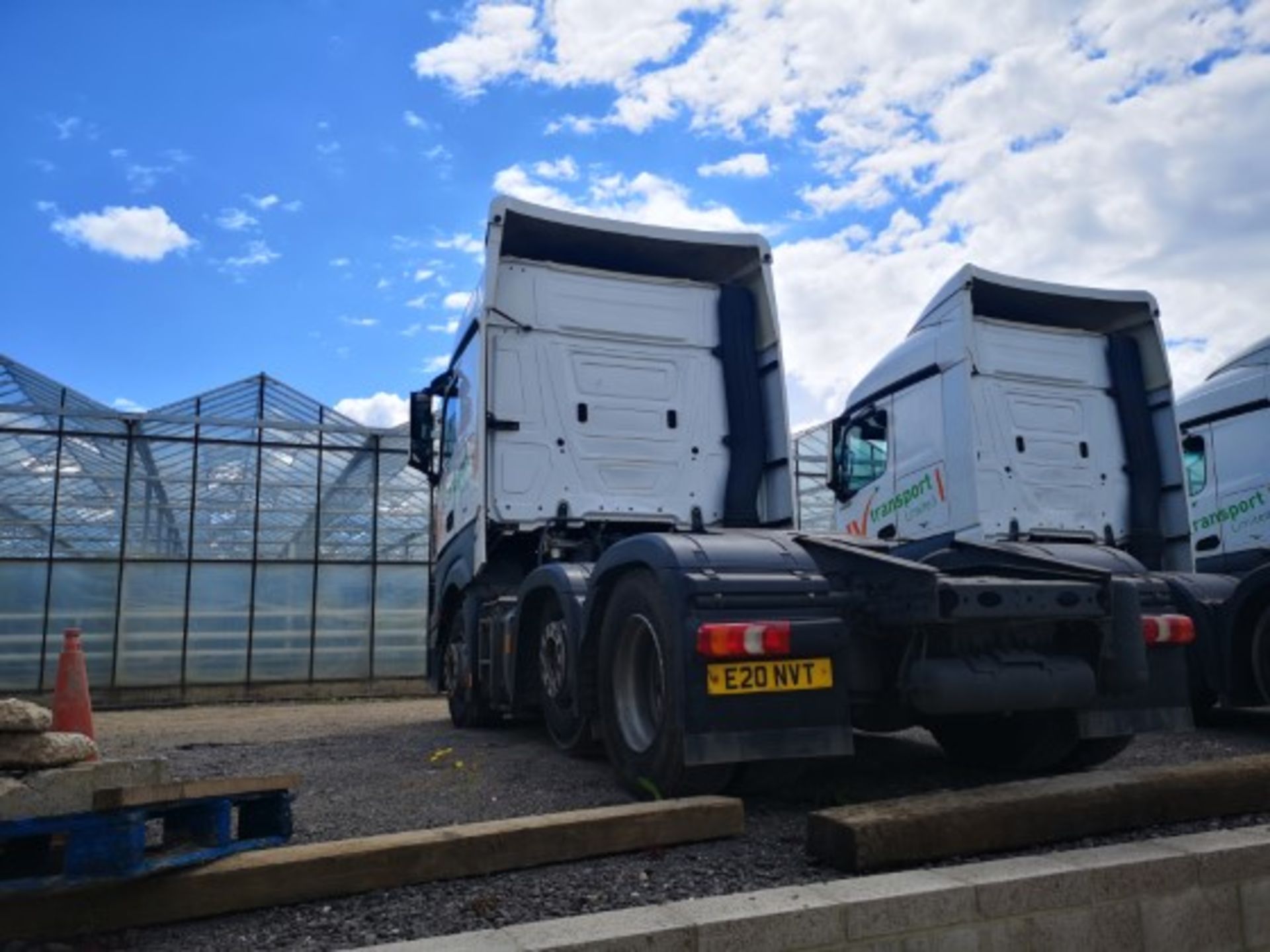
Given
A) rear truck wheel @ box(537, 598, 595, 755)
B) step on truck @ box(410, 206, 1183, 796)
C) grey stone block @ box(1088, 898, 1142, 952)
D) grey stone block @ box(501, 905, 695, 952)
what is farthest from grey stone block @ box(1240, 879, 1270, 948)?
rear truck wheel @ box(537, 598, 595, 755)

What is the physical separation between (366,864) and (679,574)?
5.73 ft

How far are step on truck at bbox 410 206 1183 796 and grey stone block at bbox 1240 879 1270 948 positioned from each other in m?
1.05

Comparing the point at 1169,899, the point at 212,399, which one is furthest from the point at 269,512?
the point at 1169,899

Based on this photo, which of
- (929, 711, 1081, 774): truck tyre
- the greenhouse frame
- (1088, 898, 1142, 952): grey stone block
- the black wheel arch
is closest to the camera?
(1088, 898, 1142, 952): grey stone block

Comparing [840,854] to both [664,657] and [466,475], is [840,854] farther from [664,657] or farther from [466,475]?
[466,475]

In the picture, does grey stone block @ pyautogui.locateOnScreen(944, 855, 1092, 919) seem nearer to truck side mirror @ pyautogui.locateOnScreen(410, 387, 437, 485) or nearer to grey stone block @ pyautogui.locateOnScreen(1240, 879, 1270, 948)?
grey stone block @ pyautogui.locateOnScreen(1240, 879, 1270, 948)

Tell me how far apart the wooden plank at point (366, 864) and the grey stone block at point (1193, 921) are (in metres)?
1.47

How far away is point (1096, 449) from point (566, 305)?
4.85 m

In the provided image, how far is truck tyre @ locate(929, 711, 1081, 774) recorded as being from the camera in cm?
519

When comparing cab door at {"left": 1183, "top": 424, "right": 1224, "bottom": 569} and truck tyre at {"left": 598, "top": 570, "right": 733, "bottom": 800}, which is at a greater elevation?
cab door at {"left": 1183, "top": 424, "right": 1224, "bottom": 569}

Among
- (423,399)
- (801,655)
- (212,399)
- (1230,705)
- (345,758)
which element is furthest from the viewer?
(212,399)

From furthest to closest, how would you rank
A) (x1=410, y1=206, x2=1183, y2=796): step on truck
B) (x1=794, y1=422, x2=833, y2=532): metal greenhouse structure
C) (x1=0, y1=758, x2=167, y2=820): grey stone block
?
(x1=794, y1=422, x2=833, y2=532): metal greenhouse structure < (x1=410, y1=206, x2=1183, y2=796): step on truck < (x1=0, y1=758, x2=167, y2=820): grey stone block

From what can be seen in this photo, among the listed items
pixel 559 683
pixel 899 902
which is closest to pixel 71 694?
pixel 559 683

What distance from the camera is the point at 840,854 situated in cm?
348
